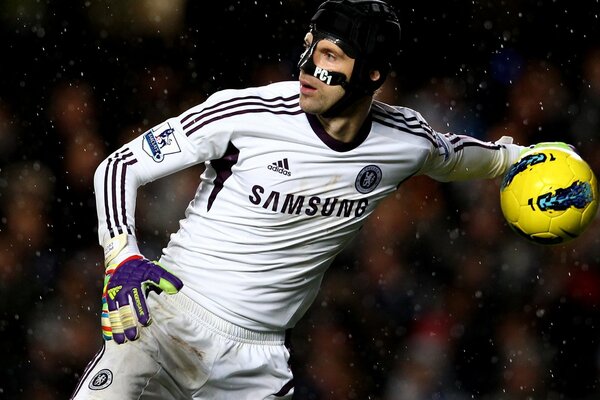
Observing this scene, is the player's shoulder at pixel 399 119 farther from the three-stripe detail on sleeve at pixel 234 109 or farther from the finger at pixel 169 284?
the finger at pixel 169 284

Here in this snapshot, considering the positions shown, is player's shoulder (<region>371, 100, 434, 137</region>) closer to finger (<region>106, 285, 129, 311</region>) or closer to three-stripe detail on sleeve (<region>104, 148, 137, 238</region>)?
three-stripe detail on sleeve (<region>104, 148, 137, 238</region>)

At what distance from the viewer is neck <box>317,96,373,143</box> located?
3.68 m

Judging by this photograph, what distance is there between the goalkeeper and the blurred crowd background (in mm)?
2413

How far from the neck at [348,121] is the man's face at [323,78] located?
3.2 inches

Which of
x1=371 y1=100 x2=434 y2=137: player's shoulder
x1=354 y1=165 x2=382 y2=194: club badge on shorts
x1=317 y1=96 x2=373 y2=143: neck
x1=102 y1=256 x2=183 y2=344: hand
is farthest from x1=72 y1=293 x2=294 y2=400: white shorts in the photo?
x1=371 y1=100 x2=434 y2=137: player's shoulder

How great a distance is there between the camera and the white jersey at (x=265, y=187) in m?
3.50

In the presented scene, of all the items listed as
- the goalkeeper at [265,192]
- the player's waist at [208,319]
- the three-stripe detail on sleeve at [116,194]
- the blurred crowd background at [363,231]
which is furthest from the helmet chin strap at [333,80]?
the blurred crowd background at [363,231]

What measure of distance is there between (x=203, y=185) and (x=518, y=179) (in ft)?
4.43

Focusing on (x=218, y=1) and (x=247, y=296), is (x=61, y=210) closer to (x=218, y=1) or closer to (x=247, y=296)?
(x=218, y=1)

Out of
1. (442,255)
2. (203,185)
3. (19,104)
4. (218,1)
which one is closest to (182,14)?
(218,1)

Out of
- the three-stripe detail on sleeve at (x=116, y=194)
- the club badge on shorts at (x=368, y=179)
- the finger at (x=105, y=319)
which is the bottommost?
the club badge on shorts at (x=368, y=179)

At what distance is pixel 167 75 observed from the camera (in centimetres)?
632

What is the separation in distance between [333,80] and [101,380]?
4.43 feet

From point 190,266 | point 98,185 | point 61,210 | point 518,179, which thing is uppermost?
point 98,185
